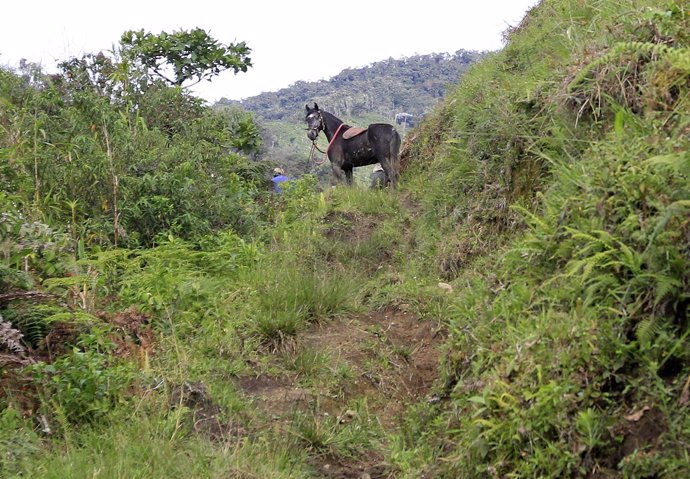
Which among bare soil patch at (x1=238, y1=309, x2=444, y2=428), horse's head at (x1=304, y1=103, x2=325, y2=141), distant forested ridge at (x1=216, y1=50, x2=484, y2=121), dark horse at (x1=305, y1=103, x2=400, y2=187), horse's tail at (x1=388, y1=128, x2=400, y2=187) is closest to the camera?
bare soil patch at (x1=238, y1=309, x2=444, y2=428)

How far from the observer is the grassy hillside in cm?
342

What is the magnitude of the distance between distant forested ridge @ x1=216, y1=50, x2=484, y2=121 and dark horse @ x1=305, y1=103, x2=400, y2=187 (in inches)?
1443

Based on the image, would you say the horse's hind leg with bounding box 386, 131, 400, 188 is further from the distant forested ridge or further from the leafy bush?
the distant forested ridge

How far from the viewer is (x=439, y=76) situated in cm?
6562

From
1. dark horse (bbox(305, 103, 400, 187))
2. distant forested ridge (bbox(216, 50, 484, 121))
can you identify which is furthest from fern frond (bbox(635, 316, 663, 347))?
distant forested ridge (bbox(216, 50, 484, 121))

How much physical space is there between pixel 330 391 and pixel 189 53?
9303 mm

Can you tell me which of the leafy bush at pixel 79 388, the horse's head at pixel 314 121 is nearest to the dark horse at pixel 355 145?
the horse's head at pixel 314 121

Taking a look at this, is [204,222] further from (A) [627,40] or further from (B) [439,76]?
(B) [439,76]

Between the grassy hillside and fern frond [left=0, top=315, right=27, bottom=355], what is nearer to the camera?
the grassy hillside

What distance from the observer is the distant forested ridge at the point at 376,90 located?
6069cm

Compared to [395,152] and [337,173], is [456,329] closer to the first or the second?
[395,152]

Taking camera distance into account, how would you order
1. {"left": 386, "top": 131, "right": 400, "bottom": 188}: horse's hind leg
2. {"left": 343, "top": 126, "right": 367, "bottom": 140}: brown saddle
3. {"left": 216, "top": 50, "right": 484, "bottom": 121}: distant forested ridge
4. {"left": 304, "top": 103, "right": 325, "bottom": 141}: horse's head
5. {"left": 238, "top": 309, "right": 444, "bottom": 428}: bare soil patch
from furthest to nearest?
{"left": 216, "top": 50, "right": 484, "bottom": 121}: distant forested ridge
{"left": 304, "top": 103, "right": 325, "bottom": 141}: horse's head
{"left": 343, "top": 126, "right": 367, "bottom": 140}: brown saddle
{"left": 386, "top": 131, "right": 400, "bottom": 188}: horse's hind leg
{"left": 238, "top": 309, "right": 444, "bottom": 428}: bare soil patch

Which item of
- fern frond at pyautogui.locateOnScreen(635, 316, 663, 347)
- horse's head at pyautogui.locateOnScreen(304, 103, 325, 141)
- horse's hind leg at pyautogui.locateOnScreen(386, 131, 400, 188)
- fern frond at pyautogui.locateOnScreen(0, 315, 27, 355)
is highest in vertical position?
horse's head at pyautogui.locateOnScreen(304, 103, 325, 141)

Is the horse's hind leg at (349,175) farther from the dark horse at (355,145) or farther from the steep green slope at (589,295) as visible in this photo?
the steep green slope at (589,295)
